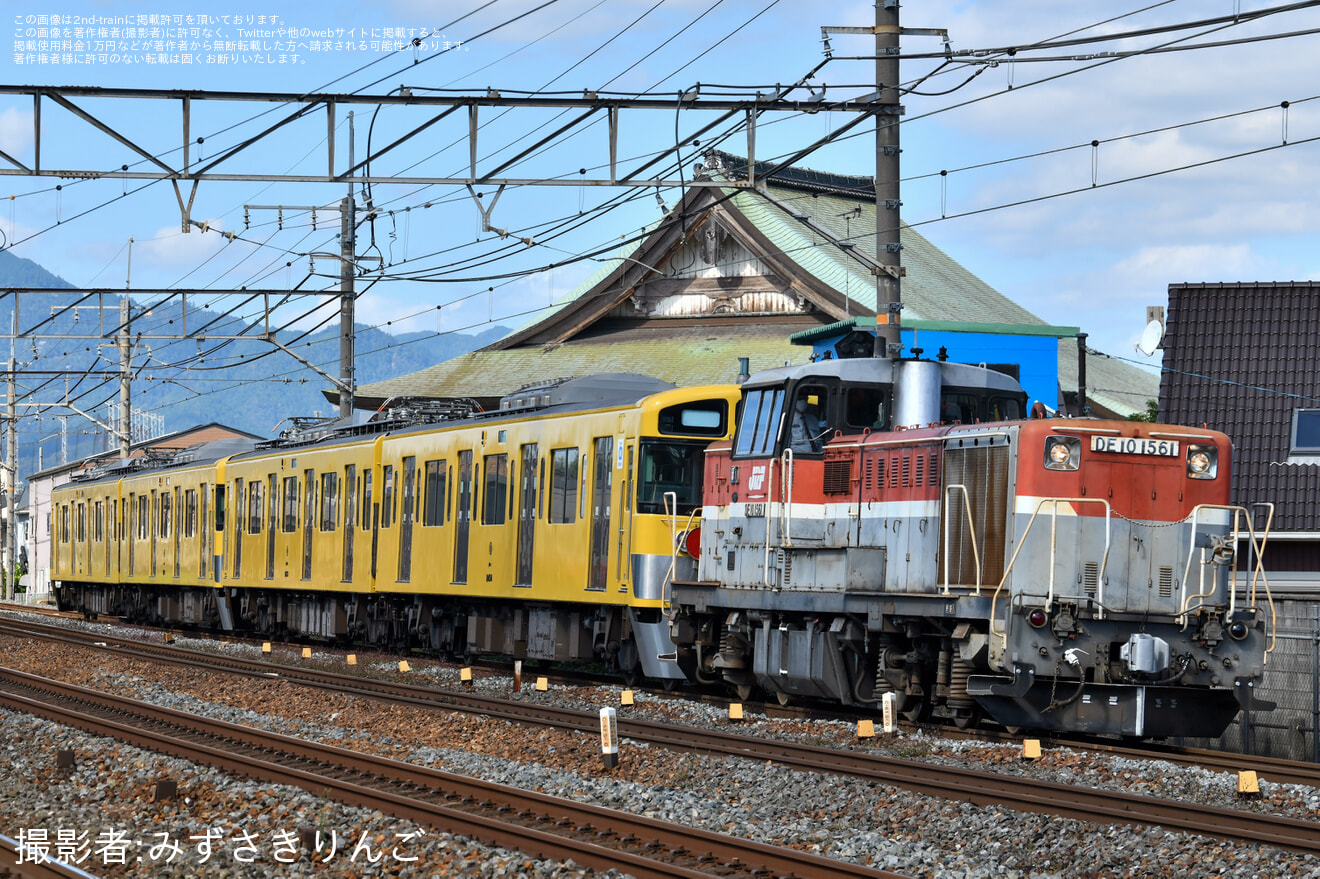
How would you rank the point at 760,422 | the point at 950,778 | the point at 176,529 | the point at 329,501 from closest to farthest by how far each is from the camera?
1. the point at 950,778
2. the point at 760,422
3. the point at 329,501
4. the point at 176,529

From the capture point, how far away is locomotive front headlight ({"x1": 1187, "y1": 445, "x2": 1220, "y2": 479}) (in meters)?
13.2

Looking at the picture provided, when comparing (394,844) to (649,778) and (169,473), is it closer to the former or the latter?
(649,778)

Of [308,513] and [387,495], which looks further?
[308,513]

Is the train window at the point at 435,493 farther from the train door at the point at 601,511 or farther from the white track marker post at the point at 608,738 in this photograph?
the white track marker post at the point at 608,738

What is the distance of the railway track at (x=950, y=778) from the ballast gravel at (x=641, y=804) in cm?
18

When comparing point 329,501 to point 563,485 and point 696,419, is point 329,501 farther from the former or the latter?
point 696,419

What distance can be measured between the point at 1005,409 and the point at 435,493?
34.0ft

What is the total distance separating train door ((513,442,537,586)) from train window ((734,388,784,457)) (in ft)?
15.1

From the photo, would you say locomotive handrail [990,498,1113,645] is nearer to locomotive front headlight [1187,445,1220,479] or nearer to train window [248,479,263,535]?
locomotive front headlight [1187,445,1220,479]

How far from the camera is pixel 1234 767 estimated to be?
1215cm

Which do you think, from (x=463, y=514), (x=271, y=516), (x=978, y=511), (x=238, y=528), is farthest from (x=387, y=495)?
(x=978, y=511)

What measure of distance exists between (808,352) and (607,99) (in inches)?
532

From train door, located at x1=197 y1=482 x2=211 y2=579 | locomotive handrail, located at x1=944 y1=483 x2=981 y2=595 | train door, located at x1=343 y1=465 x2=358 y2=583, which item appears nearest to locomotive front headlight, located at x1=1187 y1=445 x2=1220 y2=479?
locomotive handrail, located at x1=944 y1=483 x2=981 y2=595

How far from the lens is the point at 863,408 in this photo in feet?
49.1
